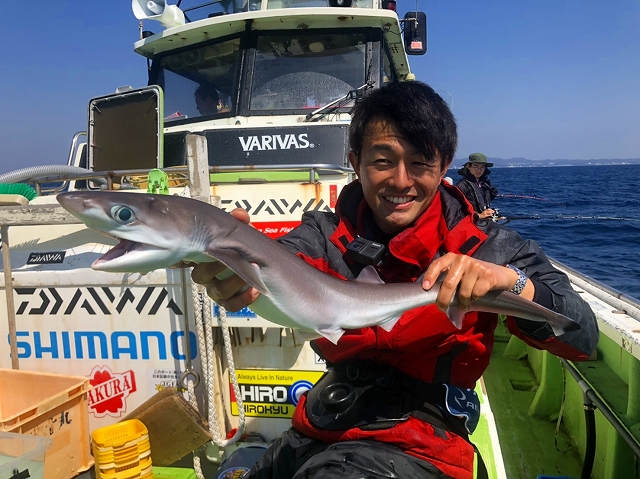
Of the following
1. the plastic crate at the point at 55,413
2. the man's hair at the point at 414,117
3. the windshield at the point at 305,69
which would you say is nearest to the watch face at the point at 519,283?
the man's hair at the point at 414,117

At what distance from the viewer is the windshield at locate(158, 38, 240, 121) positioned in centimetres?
630

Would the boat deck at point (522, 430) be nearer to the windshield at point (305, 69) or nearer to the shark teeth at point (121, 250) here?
the shark teeth at point (121, 250)

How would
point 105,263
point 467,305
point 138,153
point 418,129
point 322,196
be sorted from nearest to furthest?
point 105,263, point 467,305, point 418,129, point 322,196, point 138,153

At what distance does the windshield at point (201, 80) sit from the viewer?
6305mm

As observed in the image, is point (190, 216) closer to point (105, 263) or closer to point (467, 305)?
point (105, 263)

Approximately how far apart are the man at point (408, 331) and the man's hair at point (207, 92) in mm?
4456

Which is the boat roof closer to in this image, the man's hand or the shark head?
the man's hand

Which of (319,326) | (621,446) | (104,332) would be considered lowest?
(621,446)

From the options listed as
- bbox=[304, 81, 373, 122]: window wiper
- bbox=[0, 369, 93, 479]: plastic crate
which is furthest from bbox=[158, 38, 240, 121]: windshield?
bbox=[0, 369, 93, 479]: plastic crate

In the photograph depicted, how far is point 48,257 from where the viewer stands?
3.63 meters

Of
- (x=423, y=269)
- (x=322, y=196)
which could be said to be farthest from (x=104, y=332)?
(x=423, y=269)

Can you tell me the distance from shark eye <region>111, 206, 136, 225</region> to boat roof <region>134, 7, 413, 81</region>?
4.84 meters

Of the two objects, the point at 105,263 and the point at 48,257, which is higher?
the point at 105,263

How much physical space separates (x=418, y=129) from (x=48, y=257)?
2.94m
